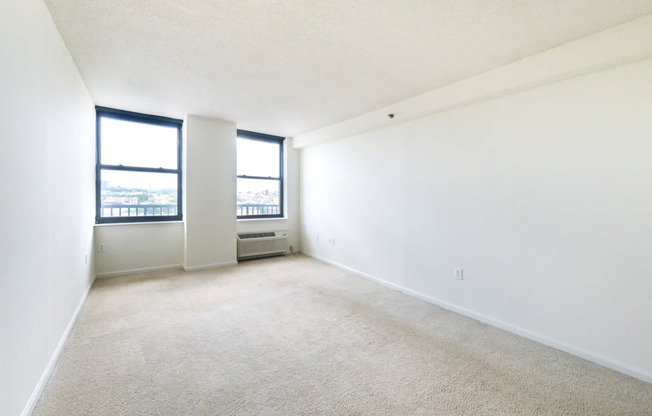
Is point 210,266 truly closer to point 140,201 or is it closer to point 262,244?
point 262,244

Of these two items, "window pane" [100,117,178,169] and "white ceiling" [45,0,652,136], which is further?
"window pane" [100,117,178,169]

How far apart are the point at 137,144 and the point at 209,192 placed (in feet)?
4.29

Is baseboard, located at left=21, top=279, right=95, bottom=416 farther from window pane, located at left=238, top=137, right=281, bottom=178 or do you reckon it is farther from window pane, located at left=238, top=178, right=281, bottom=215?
window pane, located at left=238, top=137, right=281, bottom=178

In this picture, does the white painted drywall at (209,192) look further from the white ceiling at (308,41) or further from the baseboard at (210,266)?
the white ceiling at (308,41)

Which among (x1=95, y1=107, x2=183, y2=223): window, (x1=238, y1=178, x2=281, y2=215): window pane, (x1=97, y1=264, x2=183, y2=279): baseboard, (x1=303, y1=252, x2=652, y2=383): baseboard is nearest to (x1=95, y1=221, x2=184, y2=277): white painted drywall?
(x1=97, y1=264, x2=183, y2=279): baseboard

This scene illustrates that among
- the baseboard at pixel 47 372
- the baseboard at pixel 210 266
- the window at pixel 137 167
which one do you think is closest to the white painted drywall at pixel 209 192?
the baseboard at pixel 210 266

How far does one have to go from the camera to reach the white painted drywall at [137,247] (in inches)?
157

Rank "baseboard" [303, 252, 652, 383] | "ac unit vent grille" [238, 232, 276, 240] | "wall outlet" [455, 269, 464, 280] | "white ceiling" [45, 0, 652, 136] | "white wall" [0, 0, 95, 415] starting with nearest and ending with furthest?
1. "white wall" [0, 0, 95, 415]
2. "white ceiling" [45, 0, 652, 136]
3. "baseboard" [303, 252, 652, 383]
4. "wall outlet" [455, 269, 464, 280]
5. "ac unit vent grille" [238, 232, 276, 240]

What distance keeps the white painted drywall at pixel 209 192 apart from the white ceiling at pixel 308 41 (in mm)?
1098

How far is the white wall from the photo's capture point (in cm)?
131

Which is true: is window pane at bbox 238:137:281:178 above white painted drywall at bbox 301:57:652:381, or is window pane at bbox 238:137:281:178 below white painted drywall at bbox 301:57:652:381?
above

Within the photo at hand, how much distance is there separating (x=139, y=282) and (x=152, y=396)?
2.64m

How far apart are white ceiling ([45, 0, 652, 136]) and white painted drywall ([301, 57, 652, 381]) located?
0.50 meters

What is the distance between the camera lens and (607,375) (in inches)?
76.7
